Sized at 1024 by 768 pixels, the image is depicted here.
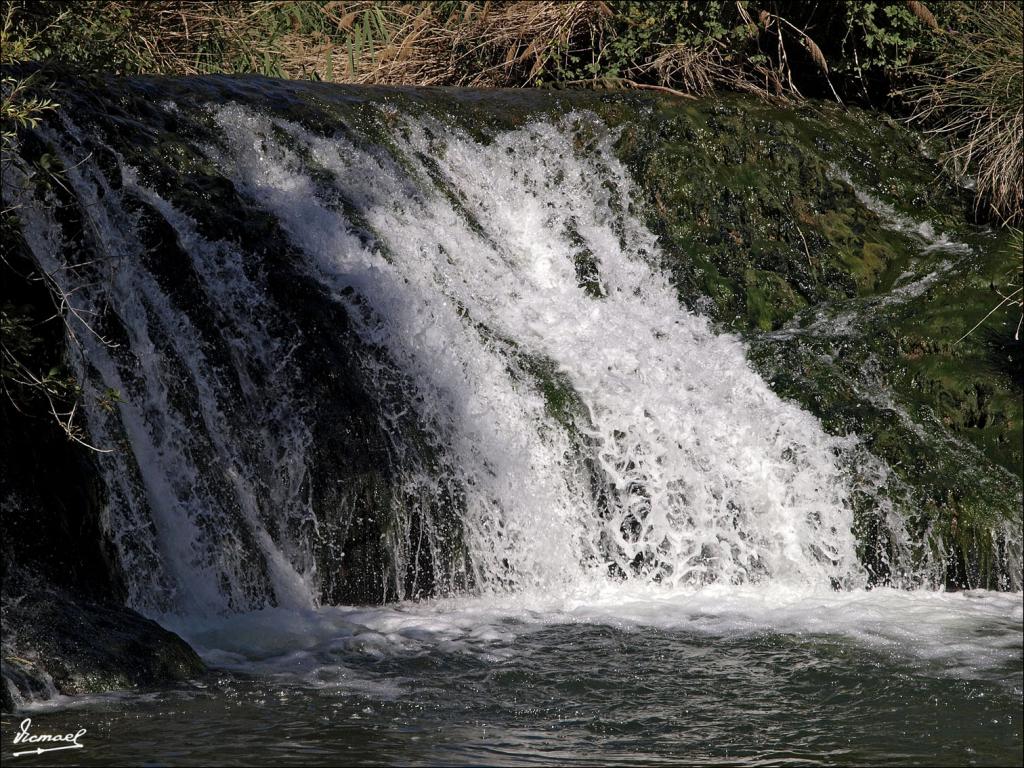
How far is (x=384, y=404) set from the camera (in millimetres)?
6840

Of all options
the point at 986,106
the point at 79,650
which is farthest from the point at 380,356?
the point at 986,106

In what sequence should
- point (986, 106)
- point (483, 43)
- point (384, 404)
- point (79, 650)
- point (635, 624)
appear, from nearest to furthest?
point (79, 650)
point (635, 624)
point (384, 404)
point (986, 106)
point (483, 43)

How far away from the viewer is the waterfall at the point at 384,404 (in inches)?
244

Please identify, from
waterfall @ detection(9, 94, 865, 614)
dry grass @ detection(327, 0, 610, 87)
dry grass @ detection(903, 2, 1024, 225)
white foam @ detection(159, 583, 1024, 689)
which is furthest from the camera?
dry grass @ detection(327, 0, 610, 87)

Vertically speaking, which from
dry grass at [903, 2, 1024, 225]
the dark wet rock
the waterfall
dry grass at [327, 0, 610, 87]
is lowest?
the dark wet rock

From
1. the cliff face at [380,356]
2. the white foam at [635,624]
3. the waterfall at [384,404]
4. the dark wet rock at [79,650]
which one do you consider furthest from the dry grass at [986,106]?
the dark wet rock at [79,650]

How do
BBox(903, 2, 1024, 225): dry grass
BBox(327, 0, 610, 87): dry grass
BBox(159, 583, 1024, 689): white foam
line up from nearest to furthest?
BBox(159, 583, 1024, 689): white foam, BBox(903, 2, 1024, 225): dry grass, BBox(327, 0, 610, 87): dry grass

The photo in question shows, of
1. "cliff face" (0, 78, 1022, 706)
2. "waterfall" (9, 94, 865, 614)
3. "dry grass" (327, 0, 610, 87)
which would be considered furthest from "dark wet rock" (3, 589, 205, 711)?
"dry grass" (327, 0, 610, 87)

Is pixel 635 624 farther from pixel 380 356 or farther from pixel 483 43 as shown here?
pixel 483 43

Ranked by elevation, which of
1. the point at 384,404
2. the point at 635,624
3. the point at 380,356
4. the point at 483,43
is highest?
the point at 483,43

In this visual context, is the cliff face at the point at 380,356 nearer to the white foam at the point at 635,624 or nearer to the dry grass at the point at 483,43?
the white foam at the point at 635,624

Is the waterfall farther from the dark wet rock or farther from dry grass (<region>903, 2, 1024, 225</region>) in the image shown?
dry grass (<region>903, 2, 1024, 225</region>)

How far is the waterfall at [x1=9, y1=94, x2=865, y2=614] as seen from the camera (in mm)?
6195

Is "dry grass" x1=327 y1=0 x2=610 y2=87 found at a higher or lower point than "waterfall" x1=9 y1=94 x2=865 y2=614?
higher
